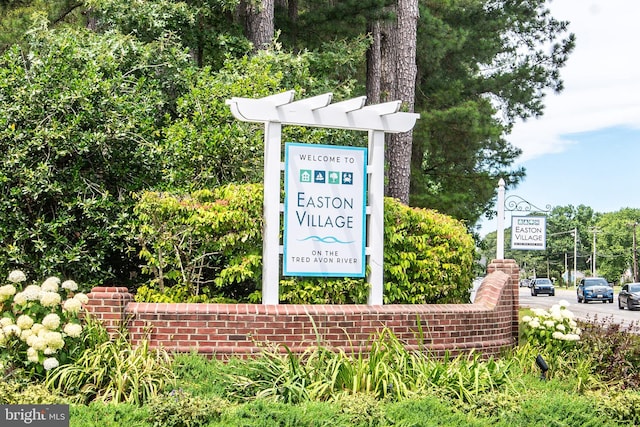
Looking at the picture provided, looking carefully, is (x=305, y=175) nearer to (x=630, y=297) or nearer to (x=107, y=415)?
(x=107, y=415)

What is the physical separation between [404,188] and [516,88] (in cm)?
994

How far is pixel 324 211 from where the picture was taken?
1001 cm

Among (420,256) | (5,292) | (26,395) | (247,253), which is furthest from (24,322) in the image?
(420,256)

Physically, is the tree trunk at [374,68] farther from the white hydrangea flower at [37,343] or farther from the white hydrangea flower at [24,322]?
the white hydrangea flower at [37,343]

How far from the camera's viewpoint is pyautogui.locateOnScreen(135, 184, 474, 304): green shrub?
32.7 ft

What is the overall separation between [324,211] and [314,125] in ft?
3.61

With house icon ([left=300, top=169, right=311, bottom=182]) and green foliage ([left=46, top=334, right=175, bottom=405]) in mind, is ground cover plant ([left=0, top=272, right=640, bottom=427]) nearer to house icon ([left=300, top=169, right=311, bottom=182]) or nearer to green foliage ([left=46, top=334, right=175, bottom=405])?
green foliage ([left=46, top=334, right=175, bottom=405])

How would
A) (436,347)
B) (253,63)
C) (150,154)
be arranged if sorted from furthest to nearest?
(253,63)
(150,154)
(436,347)

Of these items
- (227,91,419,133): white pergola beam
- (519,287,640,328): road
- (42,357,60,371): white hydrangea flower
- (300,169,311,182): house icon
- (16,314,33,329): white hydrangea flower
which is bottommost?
(519,287,640,328): road

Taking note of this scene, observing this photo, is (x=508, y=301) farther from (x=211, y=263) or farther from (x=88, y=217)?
(x=88, y=217)

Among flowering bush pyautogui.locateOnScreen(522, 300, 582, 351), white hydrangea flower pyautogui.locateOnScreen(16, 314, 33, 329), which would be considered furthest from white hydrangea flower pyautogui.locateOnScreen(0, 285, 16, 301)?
flowering bush pyautogui.locateOnScreen(522, 300, 582, 351)

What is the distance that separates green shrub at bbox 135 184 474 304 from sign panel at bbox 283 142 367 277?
0.25 m

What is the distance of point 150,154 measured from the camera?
1225 centimetres

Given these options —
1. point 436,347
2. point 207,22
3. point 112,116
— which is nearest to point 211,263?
point 112,116
